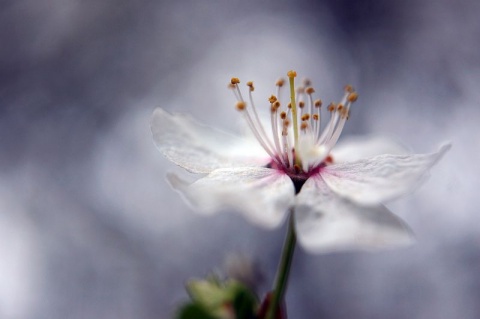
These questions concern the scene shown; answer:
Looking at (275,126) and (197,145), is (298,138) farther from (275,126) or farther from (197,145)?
(197,145)

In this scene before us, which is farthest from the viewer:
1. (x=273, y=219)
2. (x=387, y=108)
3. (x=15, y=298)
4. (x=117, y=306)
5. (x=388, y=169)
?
(x=387, y=108)

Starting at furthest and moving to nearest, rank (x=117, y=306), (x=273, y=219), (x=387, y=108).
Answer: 1. (x=387, y=108)
2. (x=117, y=306)
3. (x=273, y=219)

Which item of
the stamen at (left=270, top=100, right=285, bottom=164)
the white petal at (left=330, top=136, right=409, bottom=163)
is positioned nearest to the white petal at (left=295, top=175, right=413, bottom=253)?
the stamen at (left=270, top=100, right=285, bottom=164)

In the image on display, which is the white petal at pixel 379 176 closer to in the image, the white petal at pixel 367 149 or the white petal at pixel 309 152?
the white petal at pixel 309 152

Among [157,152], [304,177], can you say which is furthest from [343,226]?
[157,152]

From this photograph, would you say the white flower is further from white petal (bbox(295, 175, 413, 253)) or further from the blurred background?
the blurred background

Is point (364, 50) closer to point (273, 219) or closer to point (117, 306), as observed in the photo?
point (117, 306)

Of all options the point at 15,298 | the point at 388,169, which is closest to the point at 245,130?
the point at 388,169
